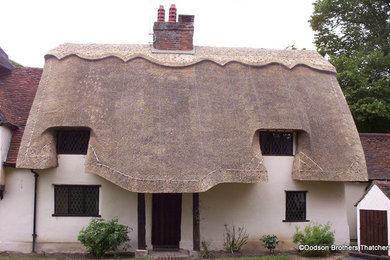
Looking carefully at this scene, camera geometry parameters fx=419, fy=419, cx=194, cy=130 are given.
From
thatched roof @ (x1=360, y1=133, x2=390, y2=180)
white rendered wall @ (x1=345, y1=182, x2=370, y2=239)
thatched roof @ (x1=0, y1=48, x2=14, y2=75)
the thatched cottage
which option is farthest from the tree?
thatched roof @ (x1=0, y1=48, x2=14, y2=75)

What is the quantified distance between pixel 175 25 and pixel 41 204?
27.4ft

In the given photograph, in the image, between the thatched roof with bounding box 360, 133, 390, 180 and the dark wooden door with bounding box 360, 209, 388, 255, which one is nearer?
the dark wooden door with bounding box 360, 209, 388, 255

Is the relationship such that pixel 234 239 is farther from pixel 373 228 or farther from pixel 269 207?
pixel 373 228

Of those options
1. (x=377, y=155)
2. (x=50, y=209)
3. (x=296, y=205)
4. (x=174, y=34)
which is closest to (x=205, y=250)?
(x=296, y=205)

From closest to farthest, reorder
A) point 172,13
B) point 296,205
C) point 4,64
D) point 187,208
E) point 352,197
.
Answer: point 187,208 → point 296,205 → point 4,64 → point 172,13 → point 352,197

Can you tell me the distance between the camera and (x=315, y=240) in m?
12.9

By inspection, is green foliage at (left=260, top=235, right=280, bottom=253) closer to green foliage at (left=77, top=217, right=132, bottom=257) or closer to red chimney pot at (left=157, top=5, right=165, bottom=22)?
green foliage at (left=77, top=217, right=132, bottom=257)

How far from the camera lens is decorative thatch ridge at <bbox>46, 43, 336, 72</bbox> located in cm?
1502

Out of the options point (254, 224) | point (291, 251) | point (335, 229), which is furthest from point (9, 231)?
point (335, 229)

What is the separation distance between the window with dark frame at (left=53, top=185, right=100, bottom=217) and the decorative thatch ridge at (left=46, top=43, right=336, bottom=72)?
4.63 meters

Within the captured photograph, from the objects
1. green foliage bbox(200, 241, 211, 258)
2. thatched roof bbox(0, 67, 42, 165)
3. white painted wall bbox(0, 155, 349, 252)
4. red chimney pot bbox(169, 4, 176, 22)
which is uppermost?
red chimney pot bbox(169, 4, 176, 22)

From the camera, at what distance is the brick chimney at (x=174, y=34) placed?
53.3 feet

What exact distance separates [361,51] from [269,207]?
1415 centimetres

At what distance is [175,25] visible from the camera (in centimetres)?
1658
